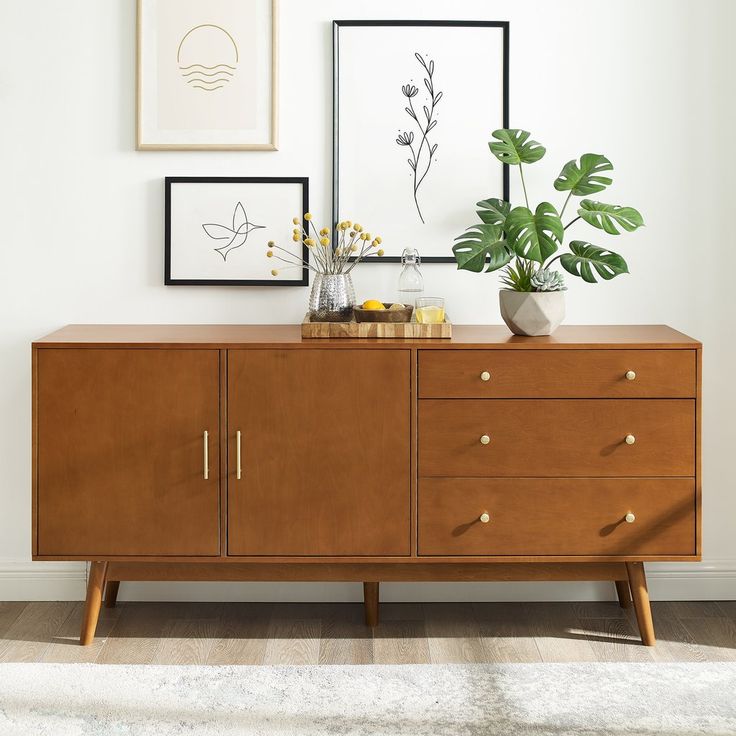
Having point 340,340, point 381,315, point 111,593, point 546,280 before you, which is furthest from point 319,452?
point 111,593

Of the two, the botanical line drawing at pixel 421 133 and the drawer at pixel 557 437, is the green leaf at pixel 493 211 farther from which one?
the drawer at pixel 557 437

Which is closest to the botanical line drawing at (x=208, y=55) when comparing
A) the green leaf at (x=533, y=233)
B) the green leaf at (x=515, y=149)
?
the green leaf at (x=515, y=149)

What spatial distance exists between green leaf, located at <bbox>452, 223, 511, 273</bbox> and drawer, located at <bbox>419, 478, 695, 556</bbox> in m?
0.57

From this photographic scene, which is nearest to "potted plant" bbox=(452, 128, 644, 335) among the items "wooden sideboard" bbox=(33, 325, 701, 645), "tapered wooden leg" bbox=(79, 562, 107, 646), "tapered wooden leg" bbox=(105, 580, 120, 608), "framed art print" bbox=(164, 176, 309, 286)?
"wooden sideboard" bbox=(33, 325, 701, 645)

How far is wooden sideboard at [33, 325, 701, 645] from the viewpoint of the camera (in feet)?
8.03

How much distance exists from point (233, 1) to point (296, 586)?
5.81 feet

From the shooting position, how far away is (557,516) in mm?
2486

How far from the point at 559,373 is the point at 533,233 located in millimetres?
383

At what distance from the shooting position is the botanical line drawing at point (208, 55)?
2.75 m

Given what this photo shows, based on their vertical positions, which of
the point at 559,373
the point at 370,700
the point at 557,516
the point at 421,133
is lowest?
the point at 370,700

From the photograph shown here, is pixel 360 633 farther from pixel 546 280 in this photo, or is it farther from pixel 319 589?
pixel 546 280

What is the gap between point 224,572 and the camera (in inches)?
101

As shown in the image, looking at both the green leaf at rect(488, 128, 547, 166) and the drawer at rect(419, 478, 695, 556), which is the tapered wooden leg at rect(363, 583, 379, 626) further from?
the green leaf at rect(488, 128, 547, 166)

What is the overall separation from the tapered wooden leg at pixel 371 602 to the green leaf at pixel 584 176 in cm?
126
